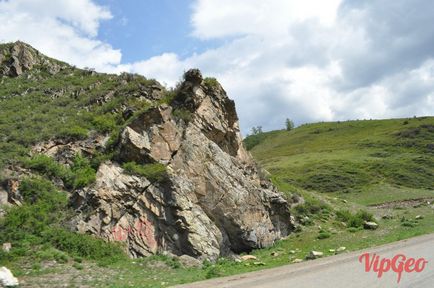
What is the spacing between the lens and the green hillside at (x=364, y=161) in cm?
8006

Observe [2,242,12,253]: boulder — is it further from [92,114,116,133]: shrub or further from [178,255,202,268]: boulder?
[92,114,116,133]: shrub

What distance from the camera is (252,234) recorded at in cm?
2938

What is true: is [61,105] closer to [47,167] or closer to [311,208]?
[47,167]

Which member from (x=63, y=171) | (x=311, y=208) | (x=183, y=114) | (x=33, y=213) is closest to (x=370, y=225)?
(x=311, y=208)

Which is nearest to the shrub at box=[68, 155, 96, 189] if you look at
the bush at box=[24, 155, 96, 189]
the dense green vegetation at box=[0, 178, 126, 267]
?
the bush at box=[24, 155, 96, 189]

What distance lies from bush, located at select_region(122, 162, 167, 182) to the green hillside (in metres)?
23.7

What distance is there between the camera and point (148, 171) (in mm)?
26531

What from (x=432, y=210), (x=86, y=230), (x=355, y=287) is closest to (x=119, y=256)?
(x=86, y=230)

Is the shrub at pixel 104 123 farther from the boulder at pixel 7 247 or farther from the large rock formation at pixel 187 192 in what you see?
the boulder at pixel 7 247

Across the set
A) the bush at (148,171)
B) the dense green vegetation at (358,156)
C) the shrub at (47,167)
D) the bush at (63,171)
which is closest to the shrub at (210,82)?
the bush at (148,171)
